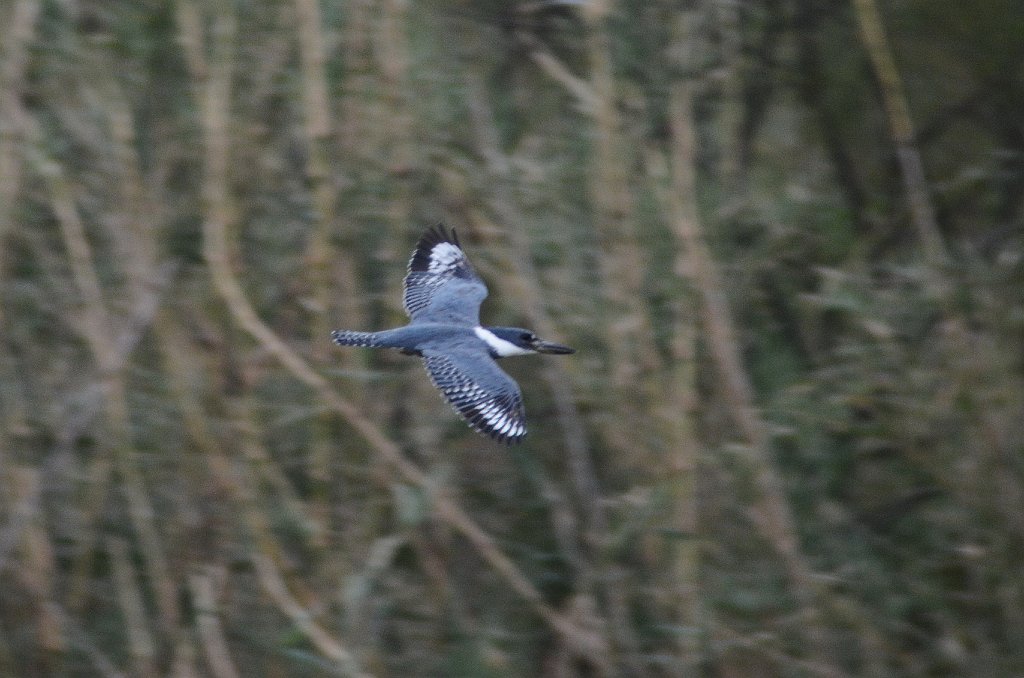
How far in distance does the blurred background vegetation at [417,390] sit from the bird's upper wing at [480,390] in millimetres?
171

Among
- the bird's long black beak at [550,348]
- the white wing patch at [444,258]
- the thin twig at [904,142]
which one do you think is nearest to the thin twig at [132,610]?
the white wing patch at [444,258]

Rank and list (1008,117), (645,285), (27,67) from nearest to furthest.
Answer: (27,67)
(645,285)
(1008,117)

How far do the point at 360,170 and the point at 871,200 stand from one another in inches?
79.4

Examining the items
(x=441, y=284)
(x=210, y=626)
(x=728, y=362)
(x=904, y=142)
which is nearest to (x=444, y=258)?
(x=441, y=284)

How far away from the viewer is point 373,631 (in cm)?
409

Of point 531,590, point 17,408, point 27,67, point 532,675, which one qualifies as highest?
point 27,67

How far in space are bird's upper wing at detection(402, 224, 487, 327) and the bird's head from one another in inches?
6.3

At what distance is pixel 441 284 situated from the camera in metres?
4.33

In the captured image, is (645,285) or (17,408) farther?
(645,285)

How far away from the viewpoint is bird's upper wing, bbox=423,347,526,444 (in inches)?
147

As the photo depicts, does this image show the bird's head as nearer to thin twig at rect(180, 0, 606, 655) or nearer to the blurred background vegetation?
the blurred background vegetation

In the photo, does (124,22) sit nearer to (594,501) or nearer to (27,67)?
(27,67)

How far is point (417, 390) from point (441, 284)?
0.29 m

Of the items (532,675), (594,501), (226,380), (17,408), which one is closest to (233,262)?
(226,380)
